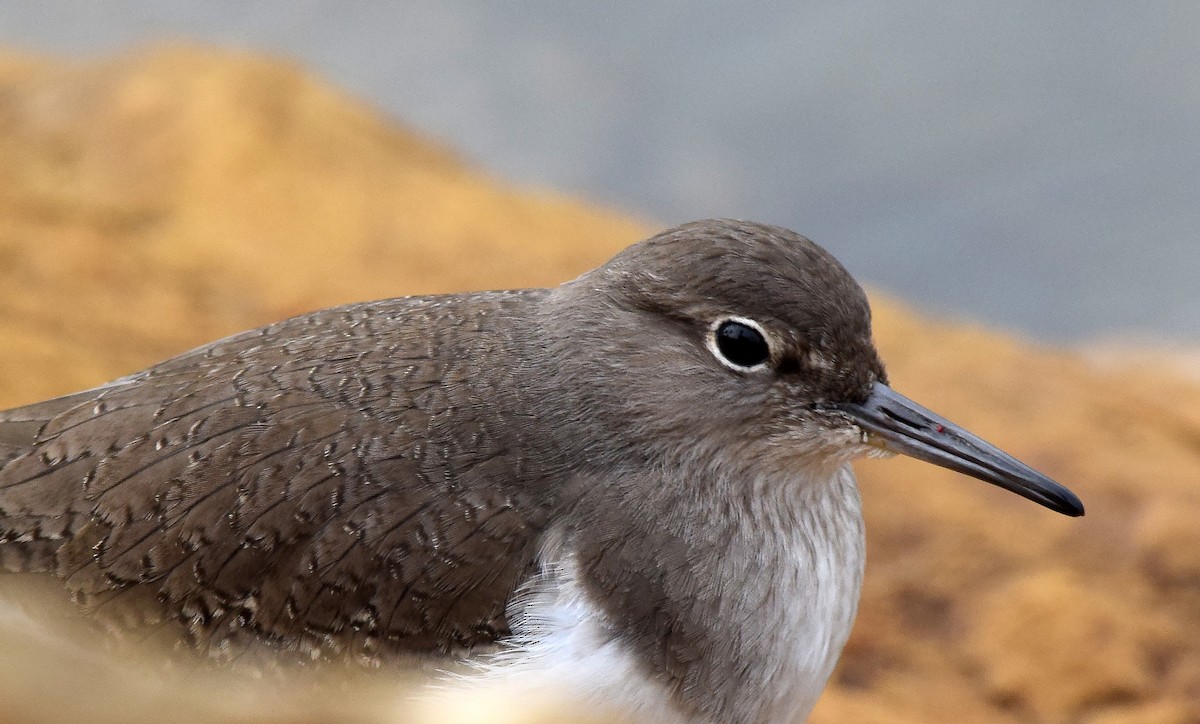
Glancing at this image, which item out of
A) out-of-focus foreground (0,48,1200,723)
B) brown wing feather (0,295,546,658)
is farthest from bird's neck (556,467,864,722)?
out-of-focus foreground (0,48,1200,723)

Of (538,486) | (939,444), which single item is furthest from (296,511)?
(939,444)

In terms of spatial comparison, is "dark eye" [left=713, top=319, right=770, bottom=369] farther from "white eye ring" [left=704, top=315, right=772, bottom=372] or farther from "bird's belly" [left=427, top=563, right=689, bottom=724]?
"bird's belly" [left=427, top=563, right=689, bottom=724]

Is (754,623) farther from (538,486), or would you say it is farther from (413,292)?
(413,292)

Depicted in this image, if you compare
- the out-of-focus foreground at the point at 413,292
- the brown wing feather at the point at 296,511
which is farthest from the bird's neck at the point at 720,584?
the out-of-focus foreground at the point at 413,292

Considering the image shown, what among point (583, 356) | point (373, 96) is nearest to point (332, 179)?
point (373, 96)

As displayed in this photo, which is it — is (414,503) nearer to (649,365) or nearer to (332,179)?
(649,365)

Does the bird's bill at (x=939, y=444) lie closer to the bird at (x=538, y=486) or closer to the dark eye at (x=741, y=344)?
the bird at (x=538, y=486)

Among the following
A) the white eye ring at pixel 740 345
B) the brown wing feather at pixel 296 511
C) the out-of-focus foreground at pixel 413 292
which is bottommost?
the brown wing feather at pixel 296 511
